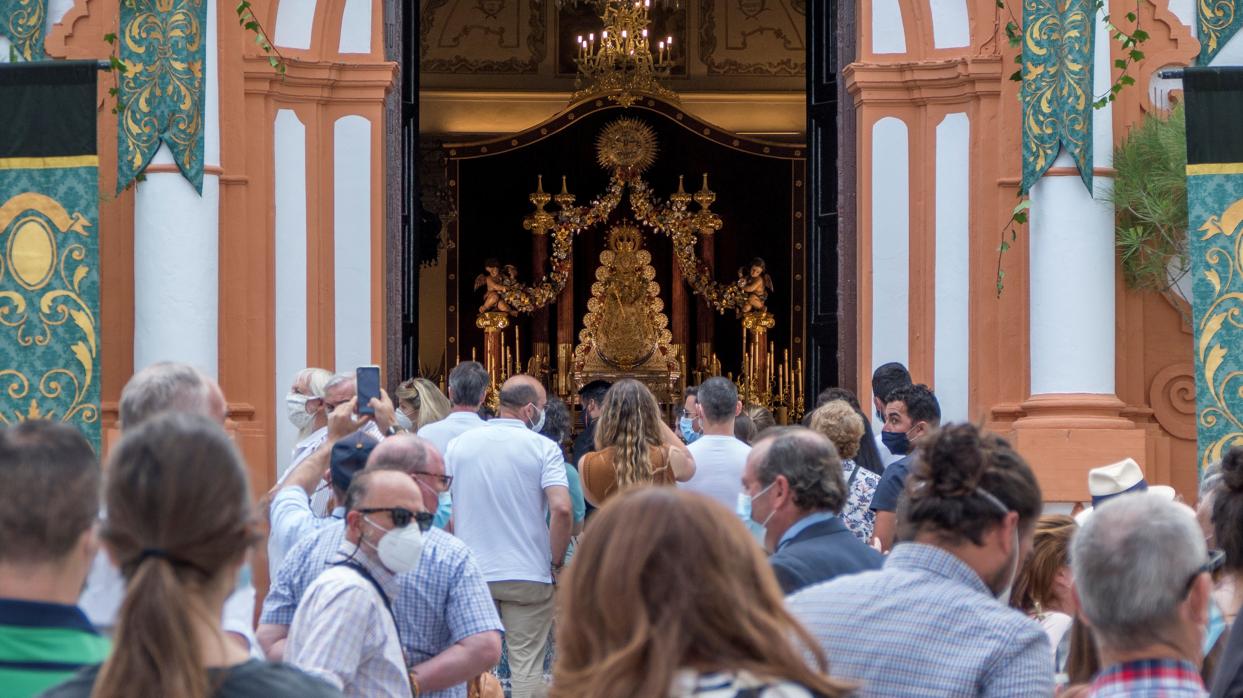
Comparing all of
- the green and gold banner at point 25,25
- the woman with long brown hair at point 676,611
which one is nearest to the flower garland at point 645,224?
the green and gold banner at point 25,25

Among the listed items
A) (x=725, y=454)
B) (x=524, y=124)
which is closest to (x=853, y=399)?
(x=725, y=454)

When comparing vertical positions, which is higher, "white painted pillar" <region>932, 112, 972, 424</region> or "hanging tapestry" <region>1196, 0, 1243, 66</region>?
"hanging tapestry" <region>1196, 0, 1243, 66</region>

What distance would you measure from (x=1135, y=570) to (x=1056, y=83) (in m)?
6.69

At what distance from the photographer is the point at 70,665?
281cm

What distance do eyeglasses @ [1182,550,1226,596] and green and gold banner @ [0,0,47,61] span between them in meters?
5.39

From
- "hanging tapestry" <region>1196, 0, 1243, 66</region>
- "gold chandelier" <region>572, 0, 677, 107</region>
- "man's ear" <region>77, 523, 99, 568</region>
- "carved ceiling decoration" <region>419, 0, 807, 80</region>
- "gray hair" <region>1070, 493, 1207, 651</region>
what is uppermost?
"carved ceiling decoration" <region>419, 0, 807, 80</region>

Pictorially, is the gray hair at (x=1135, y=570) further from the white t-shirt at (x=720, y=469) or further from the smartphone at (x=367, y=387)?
the white t-shirt at (x=720, y=469)

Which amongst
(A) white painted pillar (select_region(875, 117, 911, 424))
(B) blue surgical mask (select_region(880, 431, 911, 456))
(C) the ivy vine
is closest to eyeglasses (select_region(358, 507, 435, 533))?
(B) blue surgical mask (select_region(880, 431, 911, 456))

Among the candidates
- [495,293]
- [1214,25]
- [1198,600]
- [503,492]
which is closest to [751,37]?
[495,293]

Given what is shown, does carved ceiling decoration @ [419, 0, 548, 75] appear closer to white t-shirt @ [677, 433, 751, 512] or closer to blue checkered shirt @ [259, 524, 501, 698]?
white t-shirt @ [677, 433, 751, 512]

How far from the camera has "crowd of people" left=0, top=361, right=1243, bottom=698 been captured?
2.53 metres

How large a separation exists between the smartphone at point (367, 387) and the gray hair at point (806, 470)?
1741 mm

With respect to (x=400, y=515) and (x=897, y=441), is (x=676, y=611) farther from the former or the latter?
(x=897, y=441)

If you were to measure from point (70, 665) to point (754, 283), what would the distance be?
1502 cm
